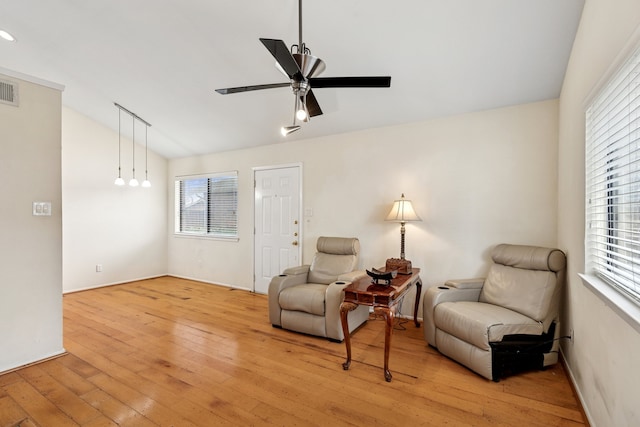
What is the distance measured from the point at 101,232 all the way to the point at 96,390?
3.73m

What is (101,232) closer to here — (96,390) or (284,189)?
(284,189)

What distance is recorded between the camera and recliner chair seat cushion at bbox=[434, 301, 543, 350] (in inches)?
86.1

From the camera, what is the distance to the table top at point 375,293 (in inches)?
91.3

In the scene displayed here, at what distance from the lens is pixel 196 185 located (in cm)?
570

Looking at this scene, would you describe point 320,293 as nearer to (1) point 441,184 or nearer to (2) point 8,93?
Answer: (1) point 441,184

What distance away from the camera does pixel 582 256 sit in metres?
1.98

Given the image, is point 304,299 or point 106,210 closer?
point 304,299

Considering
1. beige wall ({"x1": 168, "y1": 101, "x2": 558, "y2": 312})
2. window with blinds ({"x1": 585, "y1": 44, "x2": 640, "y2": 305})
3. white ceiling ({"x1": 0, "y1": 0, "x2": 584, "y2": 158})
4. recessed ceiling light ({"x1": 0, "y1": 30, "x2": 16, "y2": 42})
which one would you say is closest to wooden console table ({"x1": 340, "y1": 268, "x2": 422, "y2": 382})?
beige wall ({"x1": 168, "y1": 101, "x2": 558, "y2": 312})

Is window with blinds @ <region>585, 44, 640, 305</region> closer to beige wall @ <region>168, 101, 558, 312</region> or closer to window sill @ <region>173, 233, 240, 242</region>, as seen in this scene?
beige wall @ <region>168, 101, 558, 312</region>

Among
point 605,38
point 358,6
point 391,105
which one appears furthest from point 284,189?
point 605,38

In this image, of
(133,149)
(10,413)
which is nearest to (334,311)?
(10,413)

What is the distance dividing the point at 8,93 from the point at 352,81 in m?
2.79

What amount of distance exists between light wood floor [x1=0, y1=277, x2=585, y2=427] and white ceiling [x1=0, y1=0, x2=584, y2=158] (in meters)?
2.48

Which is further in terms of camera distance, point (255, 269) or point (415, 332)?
point (255, 269)
